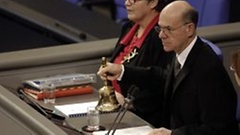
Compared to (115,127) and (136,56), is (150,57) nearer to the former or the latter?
(136,56)

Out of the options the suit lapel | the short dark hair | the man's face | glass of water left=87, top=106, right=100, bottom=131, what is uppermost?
the short dark hair

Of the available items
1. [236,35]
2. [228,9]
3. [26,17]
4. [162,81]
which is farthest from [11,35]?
[162,81]

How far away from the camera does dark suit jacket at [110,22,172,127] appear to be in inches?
148

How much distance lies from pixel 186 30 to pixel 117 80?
0.59 m

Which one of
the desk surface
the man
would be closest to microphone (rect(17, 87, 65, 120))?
the desk surface

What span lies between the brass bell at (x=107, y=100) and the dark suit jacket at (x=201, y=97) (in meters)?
0.30

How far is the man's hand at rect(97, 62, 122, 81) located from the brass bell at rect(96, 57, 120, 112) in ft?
0.18

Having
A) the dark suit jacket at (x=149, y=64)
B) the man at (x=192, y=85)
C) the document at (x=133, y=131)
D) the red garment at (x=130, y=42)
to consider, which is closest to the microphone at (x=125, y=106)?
the document at (x=133, y=131)

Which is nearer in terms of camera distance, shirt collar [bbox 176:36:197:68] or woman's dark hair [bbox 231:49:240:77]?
woman's dark hair [bbox 231:49:240:77]

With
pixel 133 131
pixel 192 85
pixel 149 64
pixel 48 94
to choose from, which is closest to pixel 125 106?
pixel 133 131

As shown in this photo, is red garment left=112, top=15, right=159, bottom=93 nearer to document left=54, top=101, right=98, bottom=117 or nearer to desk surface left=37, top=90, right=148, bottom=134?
document left=54, top=101, right=98, bottom=117

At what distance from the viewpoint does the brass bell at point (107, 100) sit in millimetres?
3732

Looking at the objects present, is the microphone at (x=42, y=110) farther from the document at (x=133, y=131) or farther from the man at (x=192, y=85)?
the man at (x=192, y=85)

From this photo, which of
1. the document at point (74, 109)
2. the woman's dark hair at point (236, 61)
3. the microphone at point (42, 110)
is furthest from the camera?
the document at point (74, 109)
